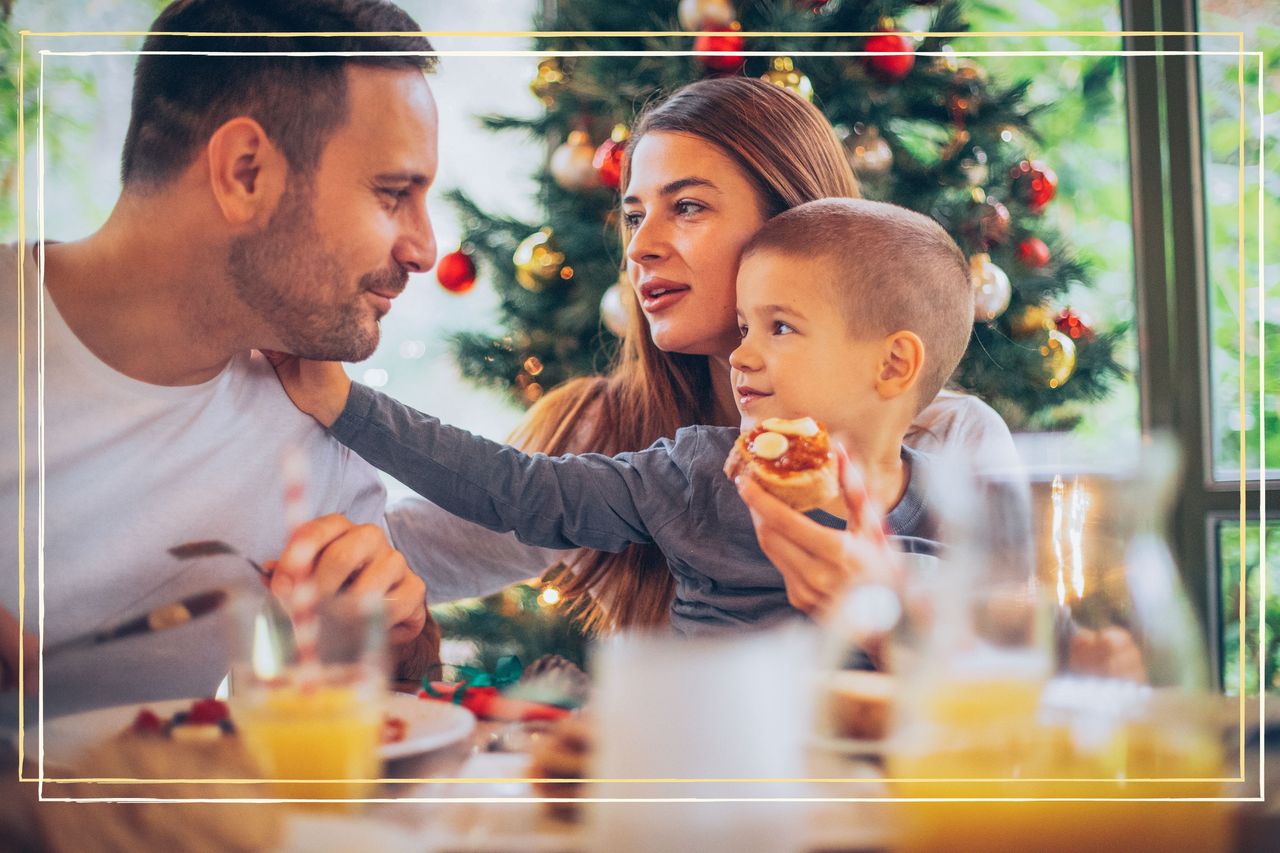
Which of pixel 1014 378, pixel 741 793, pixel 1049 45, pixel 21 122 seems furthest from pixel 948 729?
pixel 21 122

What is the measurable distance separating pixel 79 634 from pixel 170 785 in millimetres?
225

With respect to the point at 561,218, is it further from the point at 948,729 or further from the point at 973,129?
the point at 948,729

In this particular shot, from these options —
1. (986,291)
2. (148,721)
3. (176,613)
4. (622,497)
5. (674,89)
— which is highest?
(674,89)

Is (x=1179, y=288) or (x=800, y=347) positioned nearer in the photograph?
(x=800, y=347)

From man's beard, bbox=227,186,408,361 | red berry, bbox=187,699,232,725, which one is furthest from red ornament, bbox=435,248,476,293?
red berry, bbox=187,699,232,725

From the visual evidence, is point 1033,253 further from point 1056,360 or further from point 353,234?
point 353,234

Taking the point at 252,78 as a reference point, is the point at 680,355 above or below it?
below

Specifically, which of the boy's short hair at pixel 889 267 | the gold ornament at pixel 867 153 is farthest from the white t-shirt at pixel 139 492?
the gold ornament at pixel 867 153

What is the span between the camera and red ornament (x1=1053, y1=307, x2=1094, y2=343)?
1334 millimetres

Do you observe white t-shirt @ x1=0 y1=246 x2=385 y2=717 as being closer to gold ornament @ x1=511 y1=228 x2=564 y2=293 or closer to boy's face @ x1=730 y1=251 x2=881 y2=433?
gold ornament @ x1=511 y1=228 x2=564 y2=293

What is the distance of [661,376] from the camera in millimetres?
1326

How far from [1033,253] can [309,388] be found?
914 millimetres

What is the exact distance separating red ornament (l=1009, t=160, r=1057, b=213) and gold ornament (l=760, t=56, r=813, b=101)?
278 millimetres

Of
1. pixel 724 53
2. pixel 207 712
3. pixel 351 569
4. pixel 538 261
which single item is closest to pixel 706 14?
pixel 724 53
